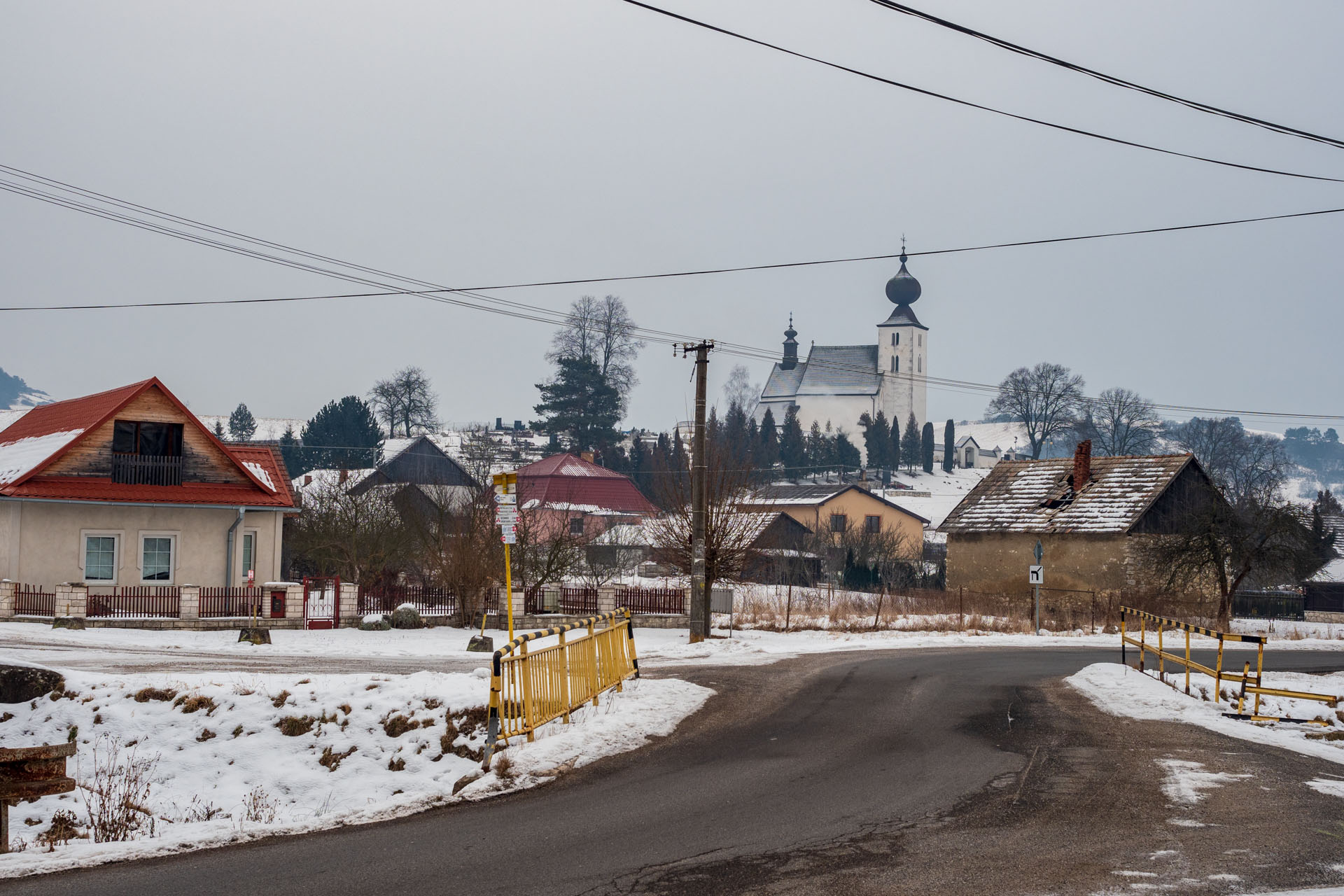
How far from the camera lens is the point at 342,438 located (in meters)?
93.2

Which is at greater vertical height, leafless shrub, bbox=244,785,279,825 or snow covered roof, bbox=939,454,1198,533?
snow covered roof, bbox=939,454,1198,533

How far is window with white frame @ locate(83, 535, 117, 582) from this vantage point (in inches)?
1271

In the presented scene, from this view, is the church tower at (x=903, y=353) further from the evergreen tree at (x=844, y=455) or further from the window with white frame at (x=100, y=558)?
the window with white frame at (x=100, y=558)

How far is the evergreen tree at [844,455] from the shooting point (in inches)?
5581

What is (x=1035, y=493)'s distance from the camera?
1834 inches

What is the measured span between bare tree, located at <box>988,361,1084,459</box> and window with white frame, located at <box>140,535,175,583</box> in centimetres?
8411

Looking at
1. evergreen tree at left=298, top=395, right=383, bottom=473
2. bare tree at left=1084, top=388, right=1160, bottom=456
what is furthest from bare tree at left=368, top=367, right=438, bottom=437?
bare tree at left=1084, top=388, right=1160, bottom=456

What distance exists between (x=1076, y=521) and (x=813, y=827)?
37.4 m

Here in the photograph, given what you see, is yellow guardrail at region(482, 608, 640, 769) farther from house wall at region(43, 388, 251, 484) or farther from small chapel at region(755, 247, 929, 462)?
small chapel at region(755, 247, 929, 462)

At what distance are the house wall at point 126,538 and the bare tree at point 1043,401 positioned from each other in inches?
3213

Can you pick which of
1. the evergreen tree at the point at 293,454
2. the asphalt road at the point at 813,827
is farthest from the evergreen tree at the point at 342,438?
the asphalt road at the point at 813,827

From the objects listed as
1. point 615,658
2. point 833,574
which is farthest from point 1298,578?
point 615,658

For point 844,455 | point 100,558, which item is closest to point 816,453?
point 844,455

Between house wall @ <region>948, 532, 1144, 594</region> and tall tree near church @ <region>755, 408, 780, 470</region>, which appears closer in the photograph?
house wall @ <region>948, 532, 1144, 594</region>
